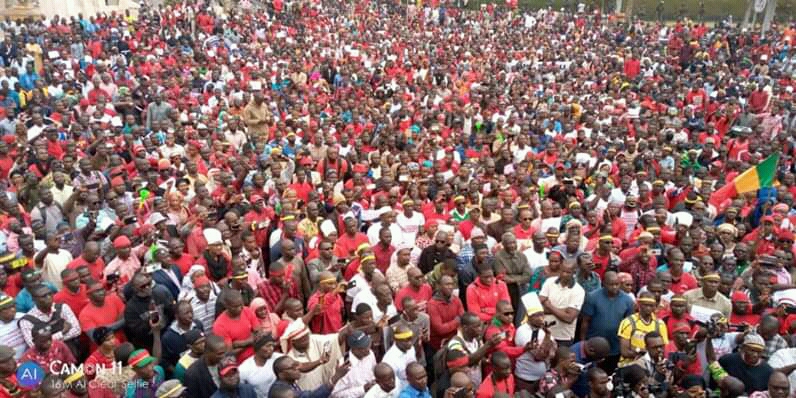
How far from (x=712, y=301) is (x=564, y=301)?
4.48 ft

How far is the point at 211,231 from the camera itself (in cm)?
700

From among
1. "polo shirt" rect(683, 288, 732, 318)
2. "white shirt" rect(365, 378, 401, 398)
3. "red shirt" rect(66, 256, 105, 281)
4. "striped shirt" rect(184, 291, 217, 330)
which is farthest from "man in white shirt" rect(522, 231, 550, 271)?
"red shirt" rect(66, 256, 105, 281)

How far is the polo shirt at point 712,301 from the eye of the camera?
237 inches

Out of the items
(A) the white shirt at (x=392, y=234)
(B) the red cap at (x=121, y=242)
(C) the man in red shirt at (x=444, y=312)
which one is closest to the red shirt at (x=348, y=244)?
(A) the white shirt at (x=392, y=234)

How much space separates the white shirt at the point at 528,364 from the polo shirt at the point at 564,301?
27.7 inches

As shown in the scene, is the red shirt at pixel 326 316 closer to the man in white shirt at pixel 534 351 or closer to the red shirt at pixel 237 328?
the red shirt at pixel 237 328

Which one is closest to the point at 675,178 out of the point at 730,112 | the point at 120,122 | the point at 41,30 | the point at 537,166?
the point at 537,166

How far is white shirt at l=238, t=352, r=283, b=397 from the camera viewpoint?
493cm

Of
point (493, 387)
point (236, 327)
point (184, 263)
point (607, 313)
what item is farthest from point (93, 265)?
point (607, 313)

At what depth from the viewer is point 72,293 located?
5844 mm

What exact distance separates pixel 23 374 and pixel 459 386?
3218 mm

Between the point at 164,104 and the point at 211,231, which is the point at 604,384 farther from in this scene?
the point at 164,104

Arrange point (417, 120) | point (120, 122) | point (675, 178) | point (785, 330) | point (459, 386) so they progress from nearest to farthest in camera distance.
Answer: point (459, 386), point (785, 330), point (675, 178), point (120, 122), point (417, 120)

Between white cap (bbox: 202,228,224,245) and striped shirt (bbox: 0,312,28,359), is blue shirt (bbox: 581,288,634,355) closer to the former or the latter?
white cap (bbox: 202,228,224,245)
